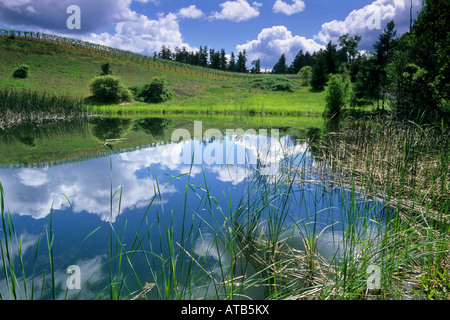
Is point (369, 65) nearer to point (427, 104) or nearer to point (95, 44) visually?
point (427, 104)

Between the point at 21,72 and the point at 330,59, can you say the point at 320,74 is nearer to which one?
the point at 330,59

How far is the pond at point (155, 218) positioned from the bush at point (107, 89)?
60.0 ft

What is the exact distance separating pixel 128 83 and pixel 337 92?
920 inches

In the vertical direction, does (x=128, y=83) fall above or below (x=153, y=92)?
above

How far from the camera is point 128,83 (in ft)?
104

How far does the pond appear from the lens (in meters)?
2.02

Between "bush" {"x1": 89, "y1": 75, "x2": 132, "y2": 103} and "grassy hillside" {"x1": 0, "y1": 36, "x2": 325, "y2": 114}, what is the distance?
134cm

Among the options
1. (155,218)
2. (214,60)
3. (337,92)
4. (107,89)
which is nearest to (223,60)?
(214,60)

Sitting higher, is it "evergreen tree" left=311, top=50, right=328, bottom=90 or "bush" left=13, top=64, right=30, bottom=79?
"evergreen tree" left=311, top=50, right=328, bottom=90

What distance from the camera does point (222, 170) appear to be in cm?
546

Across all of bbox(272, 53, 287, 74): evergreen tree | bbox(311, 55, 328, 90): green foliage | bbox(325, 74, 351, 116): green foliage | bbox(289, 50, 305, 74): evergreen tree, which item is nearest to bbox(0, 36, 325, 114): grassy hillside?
bbox(311, 55, 328, 90): green foliage

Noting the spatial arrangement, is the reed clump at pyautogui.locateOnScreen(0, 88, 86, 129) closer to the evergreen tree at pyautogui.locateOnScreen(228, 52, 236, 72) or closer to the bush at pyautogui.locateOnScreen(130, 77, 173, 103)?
the bush at pyautogui.locateOnScreen(130, 77, 173, 103)

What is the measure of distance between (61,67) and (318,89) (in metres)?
32.4
